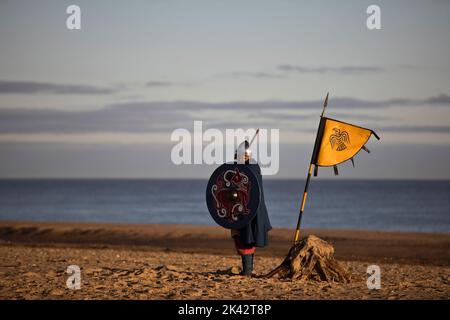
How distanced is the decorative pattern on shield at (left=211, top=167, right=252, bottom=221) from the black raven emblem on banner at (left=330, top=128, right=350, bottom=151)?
1.61 metres

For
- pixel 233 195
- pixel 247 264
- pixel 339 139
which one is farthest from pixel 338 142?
pixel 247 264

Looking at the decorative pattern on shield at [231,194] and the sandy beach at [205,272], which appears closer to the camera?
the sandy beach at [205,272]

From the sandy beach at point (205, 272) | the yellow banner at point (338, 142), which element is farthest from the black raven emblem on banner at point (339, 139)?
the sandy beach at point (205, 272)

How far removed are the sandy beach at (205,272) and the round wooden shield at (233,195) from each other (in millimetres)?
1020

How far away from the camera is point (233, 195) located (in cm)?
1116

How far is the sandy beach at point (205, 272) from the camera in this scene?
10.2 metres

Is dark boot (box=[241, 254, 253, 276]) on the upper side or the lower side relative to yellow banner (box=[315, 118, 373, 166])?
lower

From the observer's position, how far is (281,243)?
76.1ft

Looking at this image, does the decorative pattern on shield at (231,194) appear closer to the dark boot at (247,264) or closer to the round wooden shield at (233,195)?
the round wooden shield at (233,195)

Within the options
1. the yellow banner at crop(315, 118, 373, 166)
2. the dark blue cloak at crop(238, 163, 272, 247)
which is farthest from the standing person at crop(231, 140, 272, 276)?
the yellow banner at crop(315, 118, 373, 166)

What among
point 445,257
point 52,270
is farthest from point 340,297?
point 445,257

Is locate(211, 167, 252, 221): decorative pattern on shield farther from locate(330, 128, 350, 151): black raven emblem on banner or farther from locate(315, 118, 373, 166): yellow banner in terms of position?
locate(330, 128, 350, 151): black raven emblem on banner

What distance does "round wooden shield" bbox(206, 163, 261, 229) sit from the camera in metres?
11.2

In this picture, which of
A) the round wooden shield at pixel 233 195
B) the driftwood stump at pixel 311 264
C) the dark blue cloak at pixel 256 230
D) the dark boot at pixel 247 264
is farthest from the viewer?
the dark boot at pixel 247 264
